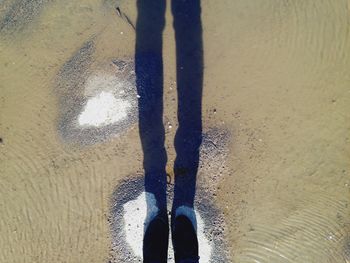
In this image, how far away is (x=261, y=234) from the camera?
21.0ft

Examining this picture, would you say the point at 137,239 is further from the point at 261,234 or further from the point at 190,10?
the point at 190,10

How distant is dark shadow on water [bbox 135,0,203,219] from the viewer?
21.1 feet

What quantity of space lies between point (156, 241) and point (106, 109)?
2230mm

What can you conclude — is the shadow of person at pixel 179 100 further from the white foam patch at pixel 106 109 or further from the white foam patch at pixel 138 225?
the white foam patch at pixel 106 109

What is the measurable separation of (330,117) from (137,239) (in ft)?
11.9

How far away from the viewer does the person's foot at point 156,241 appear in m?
6.28

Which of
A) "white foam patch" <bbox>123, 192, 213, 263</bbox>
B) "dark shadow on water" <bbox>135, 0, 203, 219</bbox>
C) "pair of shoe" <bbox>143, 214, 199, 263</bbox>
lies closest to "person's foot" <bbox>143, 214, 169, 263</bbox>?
"pair of shoe" <bbox>143, 214, 199, 263</bbox>

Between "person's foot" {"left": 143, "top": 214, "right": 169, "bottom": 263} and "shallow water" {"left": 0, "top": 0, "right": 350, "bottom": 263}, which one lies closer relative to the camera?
"person's foot" {"left": 143, "top": 214, "right": 169, "bottom": 263}

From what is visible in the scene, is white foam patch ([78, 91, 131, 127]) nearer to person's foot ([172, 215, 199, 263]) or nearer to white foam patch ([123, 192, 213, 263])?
white foam patch ([123, 192, 213, 263])

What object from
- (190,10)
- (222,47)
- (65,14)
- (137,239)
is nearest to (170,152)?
(137,239)

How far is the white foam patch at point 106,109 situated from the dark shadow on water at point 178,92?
1.00 feet

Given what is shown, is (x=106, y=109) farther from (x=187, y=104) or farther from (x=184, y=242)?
(x=184, y=242)

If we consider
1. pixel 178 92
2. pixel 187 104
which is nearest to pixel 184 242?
pixel 187 104

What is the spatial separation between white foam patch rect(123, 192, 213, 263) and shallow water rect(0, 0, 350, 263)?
331 millimetres
